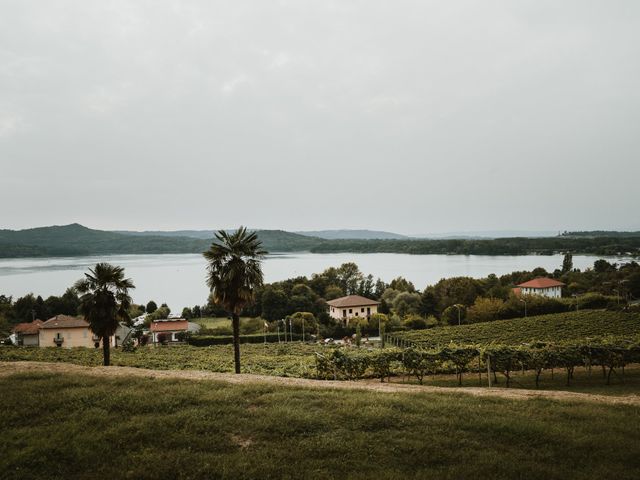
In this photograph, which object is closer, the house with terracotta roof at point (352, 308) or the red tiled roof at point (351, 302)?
the house with terracotta roof at point (352, 308)

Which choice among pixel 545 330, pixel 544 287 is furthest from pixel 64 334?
pixel 544 287

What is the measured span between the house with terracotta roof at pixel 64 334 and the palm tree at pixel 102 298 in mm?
32983

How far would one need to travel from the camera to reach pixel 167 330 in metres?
62.6

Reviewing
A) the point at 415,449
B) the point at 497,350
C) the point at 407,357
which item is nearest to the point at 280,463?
the point at 415,449

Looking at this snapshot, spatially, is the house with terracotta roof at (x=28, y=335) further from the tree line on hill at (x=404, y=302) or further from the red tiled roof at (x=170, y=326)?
the red tiled roof at (x=170, y=326)

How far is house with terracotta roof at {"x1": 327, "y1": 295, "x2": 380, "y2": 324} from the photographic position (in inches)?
2918

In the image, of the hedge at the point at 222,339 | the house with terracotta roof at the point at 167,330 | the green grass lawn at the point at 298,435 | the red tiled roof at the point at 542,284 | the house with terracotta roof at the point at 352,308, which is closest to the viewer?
the green grass lawn at the point at 298,435

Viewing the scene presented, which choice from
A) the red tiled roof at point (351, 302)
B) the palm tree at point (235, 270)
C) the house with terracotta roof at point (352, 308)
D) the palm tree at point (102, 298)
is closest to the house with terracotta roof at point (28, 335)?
the palm tree at point (102, 298)

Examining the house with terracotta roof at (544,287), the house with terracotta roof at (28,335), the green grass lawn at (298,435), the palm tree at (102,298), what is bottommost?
the house with terracotta roof at (28,335)

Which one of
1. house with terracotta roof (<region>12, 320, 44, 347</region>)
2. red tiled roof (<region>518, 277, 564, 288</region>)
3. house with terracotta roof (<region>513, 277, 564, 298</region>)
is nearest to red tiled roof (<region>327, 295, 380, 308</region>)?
house with terracotta roof (<region>513, 277, 564, 298</region>)

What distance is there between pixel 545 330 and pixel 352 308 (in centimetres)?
3832

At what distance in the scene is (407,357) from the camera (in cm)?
1933

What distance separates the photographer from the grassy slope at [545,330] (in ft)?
120

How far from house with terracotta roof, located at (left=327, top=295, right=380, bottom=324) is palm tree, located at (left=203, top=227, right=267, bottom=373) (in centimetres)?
5300
